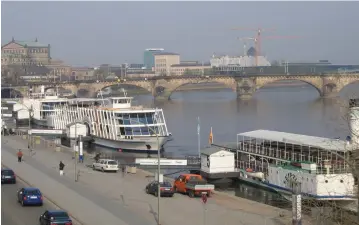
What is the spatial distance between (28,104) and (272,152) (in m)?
52.1

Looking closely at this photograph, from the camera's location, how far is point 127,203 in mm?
21719

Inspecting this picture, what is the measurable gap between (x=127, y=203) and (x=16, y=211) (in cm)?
380

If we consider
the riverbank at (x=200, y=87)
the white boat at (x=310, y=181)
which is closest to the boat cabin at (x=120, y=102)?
the white boat at (x=310, y=181)

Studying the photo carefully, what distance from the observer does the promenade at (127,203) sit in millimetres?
19109

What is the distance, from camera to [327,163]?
22969mm

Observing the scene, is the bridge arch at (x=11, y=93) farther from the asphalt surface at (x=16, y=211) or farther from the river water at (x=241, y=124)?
the asphalt surface at (x=16, y=211)

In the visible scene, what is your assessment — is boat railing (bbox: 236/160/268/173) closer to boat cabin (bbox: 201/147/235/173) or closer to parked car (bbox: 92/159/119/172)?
boat cabin (bbox: 201/147/235/173)

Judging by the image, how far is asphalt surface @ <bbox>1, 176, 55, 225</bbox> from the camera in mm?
18031

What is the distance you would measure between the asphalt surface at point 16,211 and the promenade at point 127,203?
0.96 m

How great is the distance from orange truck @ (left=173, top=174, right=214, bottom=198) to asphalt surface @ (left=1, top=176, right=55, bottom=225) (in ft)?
18.1

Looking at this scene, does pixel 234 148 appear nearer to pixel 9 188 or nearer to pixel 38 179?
pixel 38 179

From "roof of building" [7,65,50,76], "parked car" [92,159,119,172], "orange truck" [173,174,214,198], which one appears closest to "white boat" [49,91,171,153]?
"parked car" [92,159,119,172]

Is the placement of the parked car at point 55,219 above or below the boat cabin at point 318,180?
above

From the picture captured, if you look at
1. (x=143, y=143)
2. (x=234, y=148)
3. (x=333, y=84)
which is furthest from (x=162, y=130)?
(x=333, y=84)
